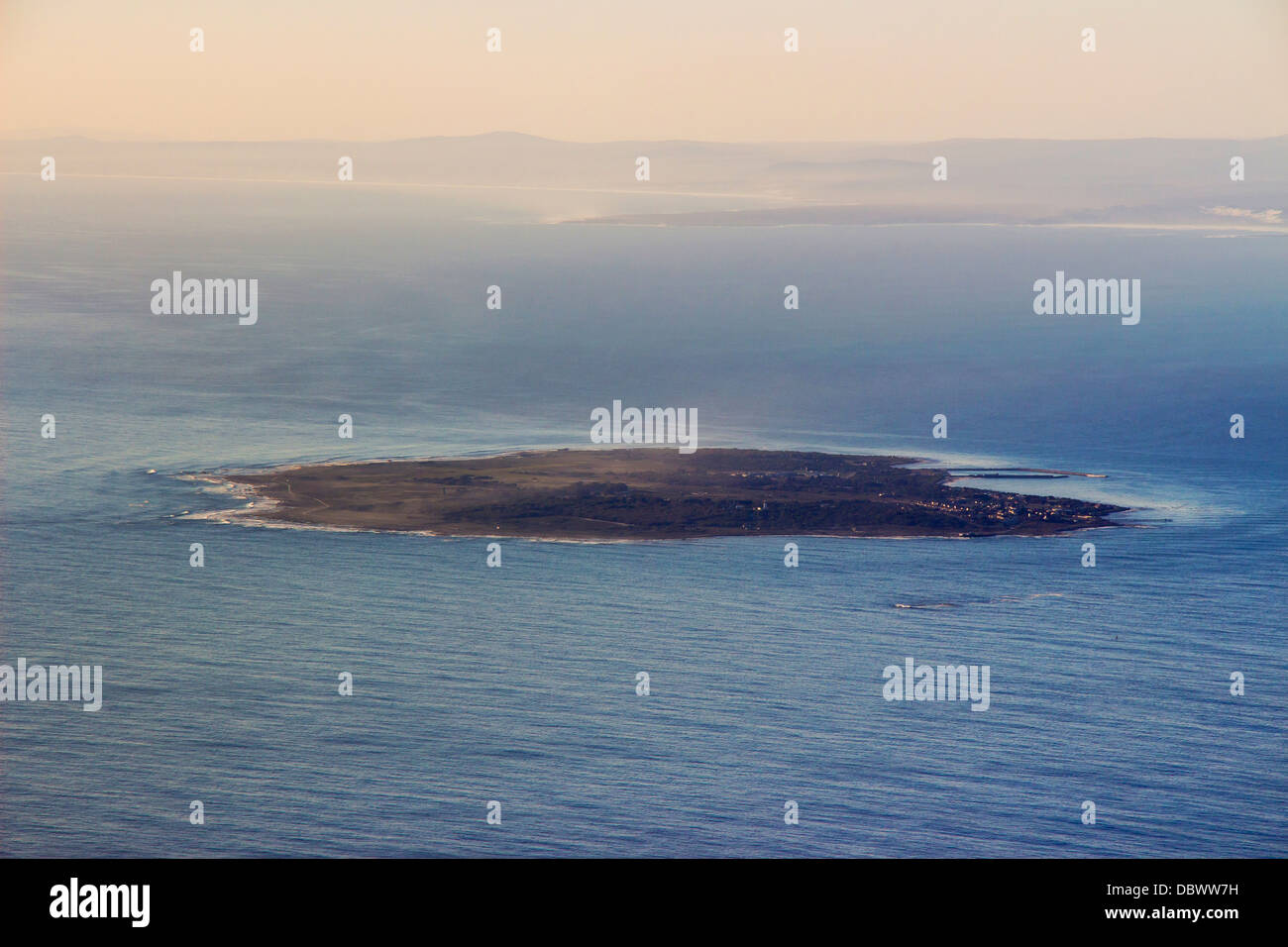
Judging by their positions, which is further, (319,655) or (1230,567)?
(1230,567)

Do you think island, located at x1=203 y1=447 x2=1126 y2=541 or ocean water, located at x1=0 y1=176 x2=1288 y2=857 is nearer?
ocean water, located at x1=0 y1=176 x2=1288 y2=857

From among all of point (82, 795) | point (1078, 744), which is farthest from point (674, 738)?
point (82, 795)

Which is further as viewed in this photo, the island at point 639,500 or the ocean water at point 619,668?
the island at point 639,500

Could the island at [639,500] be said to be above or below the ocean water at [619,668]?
above

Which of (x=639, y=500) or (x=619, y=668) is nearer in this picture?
(x=619, y=668)

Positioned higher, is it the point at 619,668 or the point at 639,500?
the point at 639,500

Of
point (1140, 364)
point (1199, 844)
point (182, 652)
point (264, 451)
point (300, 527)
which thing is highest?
point (1140, 364)

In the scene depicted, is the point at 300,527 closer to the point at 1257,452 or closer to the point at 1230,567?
the point at 1230,567

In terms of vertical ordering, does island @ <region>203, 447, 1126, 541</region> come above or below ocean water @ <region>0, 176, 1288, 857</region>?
above
